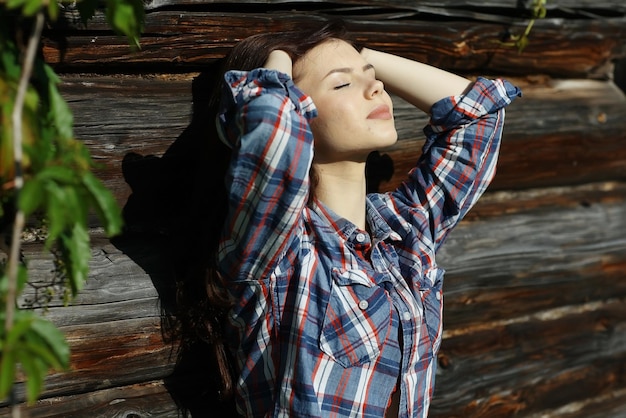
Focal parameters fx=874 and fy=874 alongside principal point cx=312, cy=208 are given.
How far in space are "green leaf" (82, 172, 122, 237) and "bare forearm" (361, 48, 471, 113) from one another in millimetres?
1075

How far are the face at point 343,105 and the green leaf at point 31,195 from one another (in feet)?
2.83

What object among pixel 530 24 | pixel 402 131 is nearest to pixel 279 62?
pixel 402 131

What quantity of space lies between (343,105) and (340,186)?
212mm

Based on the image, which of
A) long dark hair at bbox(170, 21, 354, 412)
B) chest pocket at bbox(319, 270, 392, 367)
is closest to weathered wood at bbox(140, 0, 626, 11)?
long dark hair at bbox(170, 21, 354, 412)

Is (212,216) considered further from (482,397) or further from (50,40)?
(482,397)

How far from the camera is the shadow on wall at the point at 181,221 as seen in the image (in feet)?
7.18

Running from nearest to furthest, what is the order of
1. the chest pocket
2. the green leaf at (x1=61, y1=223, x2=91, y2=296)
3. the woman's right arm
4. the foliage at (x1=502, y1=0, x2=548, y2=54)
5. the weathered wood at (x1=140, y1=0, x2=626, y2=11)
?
the green leaf at (x1=61, y1=223, x2=91, y2=296) → the woman's right arm → the chest pocket → the weathered wood at (x1=140, y1=0, x2=626, y2=11) → the foliage at (x1=502, y1=0, x2=548, y2=54)

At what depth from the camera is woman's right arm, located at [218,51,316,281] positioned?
183cm

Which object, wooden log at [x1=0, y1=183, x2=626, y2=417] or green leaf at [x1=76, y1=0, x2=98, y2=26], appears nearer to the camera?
green leaf at [x1=76, y1=0, x2=98, y2=26]

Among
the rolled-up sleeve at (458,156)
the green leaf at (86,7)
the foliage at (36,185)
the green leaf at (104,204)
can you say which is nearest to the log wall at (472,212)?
the green leaf at (86,7)

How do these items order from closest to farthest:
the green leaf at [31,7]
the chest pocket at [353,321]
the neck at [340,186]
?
the green leaf at [31,7] → the chest pocket at [353,321] → the neck at [340,186]

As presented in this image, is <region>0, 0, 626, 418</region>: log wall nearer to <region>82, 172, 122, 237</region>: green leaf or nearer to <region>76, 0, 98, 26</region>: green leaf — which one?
<region>76, 0, 98, 26</region>: green leaf

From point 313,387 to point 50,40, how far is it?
1013 mm

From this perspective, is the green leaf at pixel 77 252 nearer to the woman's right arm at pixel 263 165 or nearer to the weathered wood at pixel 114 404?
the woman's right arm at pixel 263 165
